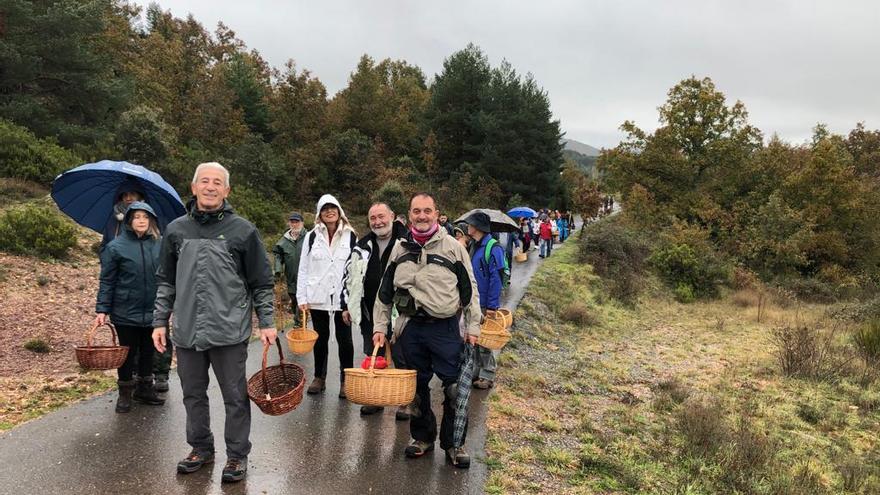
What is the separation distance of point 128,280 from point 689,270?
837 inches

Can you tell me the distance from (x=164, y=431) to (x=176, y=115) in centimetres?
2444

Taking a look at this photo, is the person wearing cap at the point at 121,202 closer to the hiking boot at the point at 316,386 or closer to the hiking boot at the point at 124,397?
the hiking boot at the point at 124,397

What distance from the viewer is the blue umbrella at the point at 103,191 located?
4.80 metres

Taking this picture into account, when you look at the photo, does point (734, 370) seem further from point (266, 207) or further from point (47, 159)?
point (47, 159)

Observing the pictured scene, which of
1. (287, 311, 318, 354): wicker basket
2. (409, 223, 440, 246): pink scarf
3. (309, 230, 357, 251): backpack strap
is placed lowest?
(287, 311, 318, 354): wicker basket

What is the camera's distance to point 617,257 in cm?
2212

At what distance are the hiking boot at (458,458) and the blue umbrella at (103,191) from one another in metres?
3.35

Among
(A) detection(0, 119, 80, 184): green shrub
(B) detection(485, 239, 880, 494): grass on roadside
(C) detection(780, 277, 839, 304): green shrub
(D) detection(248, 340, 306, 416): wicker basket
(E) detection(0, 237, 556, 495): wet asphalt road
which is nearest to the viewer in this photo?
(E) detection(0, 237, 556, 495): wet asphalt road

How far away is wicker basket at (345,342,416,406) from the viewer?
11.8ft

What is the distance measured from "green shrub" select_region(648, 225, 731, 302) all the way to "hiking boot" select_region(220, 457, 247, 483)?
65.3 feet

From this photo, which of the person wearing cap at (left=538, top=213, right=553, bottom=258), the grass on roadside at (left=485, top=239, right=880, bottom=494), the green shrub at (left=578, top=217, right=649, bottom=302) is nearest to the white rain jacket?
the grass on roadside at (left=485, top=239, right=880, bottom=494)

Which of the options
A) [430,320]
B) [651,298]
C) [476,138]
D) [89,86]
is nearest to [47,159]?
[89,86]

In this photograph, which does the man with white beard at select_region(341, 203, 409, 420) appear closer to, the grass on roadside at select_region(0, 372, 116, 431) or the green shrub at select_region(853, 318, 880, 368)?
the grass on roadside at select_region(0, 372, 116, 431)

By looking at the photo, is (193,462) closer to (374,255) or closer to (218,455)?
(218,455)
